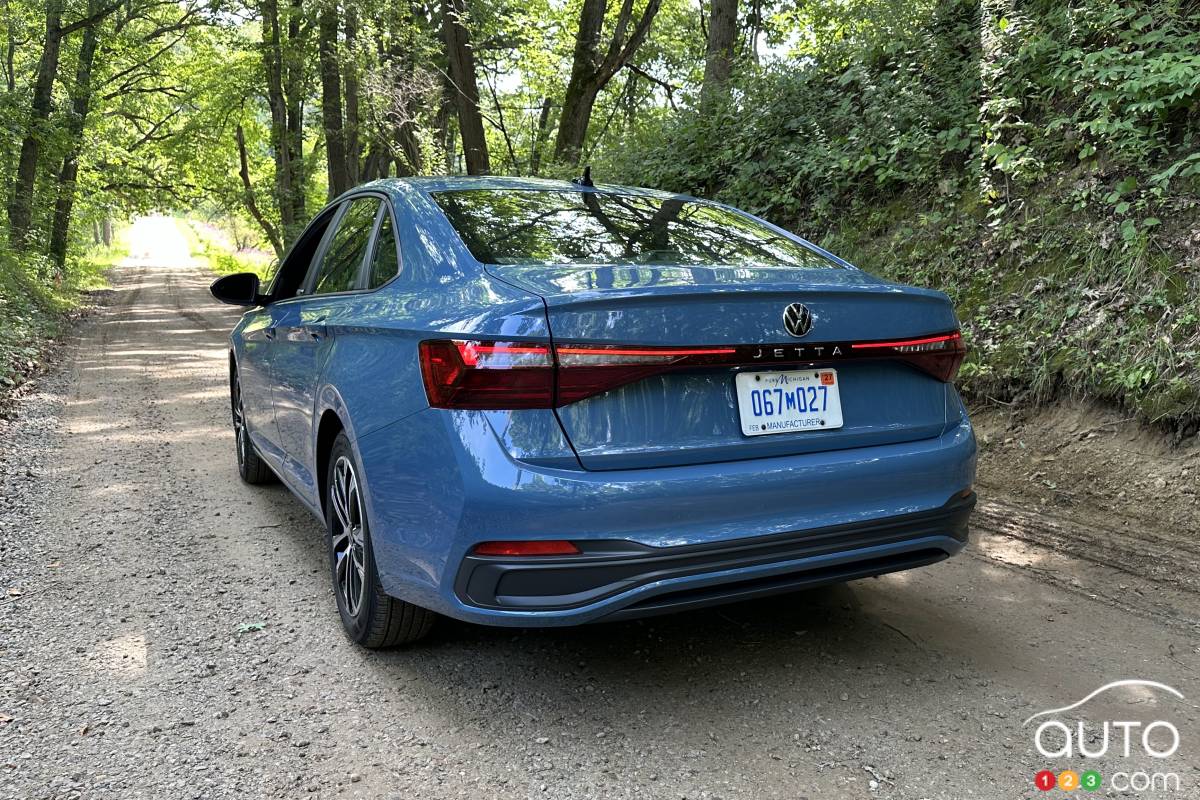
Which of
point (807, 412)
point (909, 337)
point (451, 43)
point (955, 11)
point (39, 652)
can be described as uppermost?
point (451, 43)

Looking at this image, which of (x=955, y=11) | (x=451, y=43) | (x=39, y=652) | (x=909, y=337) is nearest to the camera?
(x=909, y=337)

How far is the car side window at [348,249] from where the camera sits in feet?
11.5

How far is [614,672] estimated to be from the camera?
289 centimetres

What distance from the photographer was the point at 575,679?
112 inches

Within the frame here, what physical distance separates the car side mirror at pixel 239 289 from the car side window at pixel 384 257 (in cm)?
128

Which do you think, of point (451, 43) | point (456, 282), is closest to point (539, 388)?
point (456, 282)

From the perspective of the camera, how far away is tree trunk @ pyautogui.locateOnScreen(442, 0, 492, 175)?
13.2 m

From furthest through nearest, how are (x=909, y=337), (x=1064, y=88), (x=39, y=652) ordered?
(x=1064, y=88) < (x=39, y=652) < (x=909, y=337)

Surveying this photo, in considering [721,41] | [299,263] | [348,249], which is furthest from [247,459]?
[721,41]

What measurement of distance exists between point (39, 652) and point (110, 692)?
0.49 m

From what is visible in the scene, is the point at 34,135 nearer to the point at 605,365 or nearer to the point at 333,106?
the point at 333,106

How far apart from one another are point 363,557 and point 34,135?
19598 mm

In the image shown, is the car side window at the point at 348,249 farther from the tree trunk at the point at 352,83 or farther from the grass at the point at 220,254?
the grass at the point at 220,254

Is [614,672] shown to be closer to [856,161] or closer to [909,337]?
[909,337]
